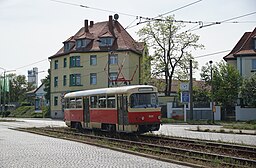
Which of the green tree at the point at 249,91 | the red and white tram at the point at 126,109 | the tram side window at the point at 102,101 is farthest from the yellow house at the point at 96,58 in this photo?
the tram side window at the point at 102,101

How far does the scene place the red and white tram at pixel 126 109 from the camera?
22120 mm

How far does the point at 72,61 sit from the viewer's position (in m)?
67.2

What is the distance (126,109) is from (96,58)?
43.2 meters

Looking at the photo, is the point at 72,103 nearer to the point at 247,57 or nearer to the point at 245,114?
the point at 245,114

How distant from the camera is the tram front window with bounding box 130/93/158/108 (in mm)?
22312

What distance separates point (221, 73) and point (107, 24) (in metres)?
23.3

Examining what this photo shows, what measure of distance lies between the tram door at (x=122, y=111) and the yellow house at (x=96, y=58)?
3725cm

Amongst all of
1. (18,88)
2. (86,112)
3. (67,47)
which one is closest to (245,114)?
(86,112)

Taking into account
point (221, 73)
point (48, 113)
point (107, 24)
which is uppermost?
point (107, 24)

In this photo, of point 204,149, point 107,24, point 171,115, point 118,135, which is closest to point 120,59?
point 107,24

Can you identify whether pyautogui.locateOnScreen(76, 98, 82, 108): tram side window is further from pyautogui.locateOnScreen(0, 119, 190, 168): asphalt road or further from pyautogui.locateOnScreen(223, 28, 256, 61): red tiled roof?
pyautogui.locateOnScreen(223, 28, 256, 61): red tiled roof

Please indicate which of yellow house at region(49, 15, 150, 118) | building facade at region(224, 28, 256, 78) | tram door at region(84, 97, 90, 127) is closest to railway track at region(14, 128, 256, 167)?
tram door at region(84, 97, 90, 127)

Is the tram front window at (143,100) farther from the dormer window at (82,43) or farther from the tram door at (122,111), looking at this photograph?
the dormer window at (82,43)

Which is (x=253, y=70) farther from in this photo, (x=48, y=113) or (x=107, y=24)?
(x=48, y=113)
